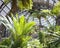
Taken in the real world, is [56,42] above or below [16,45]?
below

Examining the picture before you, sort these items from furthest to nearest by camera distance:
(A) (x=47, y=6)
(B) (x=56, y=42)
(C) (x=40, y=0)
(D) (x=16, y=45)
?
(A) (x=47, y=6)
(C) (x=40, y=0)
(B) (x=56, y=42)
(D) (x=16, y=45)

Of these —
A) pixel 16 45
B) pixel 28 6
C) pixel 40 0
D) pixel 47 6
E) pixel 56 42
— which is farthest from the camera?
pixel 47 6

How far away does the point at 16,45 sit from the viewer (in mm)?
3150

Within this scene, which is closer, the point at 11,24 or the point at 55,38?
the point at 11,24

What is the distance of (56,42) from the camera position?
4.18 metres

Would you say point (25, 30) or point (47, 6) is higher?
point (25, 30)

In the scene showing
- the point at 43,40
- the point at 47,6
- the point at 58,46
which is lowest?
the point at 47,6

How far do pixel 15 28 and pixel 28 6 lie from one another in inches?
62.0

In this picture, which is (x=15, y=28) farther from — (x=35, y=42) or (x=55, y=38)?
(x=55, y=38)

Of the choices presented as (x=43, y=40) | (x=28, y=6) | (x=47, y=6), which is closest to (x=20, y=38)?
(x=28, y=6)

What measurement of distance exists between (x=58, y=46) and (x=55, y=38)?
171 millimetres

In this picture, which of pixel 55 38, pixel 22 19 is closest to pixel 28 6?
pixel 55 38

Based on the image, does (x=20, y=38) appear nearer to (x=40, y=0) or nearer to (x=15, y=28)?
(x=15, y=28)

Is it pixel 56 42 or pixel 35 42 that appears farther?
pixel 56 42
